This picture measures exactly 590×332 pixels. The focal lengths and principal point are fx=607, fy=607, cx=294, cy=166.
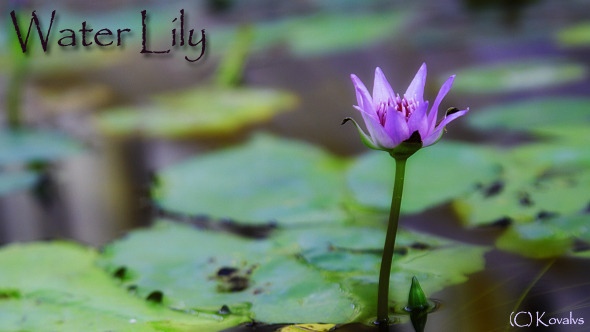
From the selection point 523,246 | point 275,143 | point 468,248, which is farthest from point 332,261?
point 275,143

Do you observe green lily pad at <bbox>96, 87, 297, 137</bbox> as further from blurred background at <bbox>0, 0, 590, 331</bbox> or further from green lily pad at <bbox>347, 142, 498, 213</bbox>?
green lily pad at <bbox>347, 142, 498, 213</bbox>

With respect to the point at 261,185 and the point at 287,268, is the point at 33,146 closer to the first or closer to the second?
the point at 261,185

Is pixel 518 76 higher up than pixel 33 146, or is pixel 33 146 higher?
pixel 518 76

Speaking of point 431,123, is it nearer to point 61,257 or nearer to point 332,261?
point 332,261

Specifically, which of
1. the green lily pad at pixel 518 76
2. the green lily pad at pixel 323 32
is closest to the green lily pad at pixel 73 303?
the green lily pad at pixel 518 76

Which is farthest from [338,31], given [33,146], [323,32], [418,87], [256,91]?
[418,87]

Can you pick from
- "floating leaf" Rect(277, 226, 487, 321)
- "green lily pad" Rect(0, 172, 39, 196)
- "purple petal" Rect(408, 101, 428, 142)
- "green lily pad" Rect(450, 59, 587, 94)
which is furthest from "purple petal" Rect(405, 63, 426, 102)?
"green lily pad" Rect(450, 59, 587, 94)

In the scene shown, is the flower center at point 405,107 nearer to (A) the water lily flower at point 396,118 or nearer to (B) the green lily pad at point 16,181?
(A) the water lily flower at point 396,118
